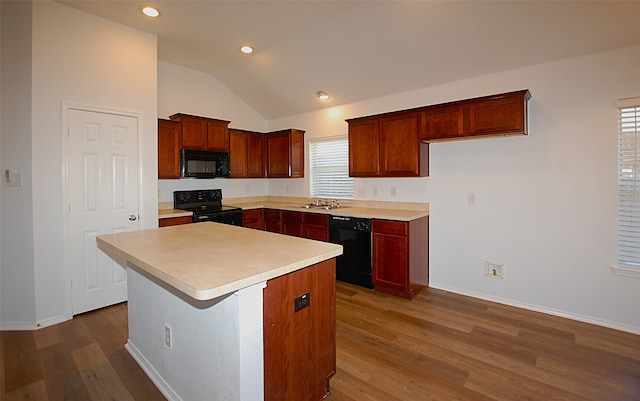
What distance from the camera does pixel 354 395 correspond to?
191cm

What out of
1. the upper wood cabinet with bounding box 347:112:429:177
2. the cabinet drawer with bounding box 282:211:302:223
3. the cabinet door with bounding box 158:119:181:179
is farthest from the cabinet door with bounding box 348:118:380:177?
the cabinet door with bounding box 158:119:181:179

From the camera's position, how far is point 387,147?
3.79 meters

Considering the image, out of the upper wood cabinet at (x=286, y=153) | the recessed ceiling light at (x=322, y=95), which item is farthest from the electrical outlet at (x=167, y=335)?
the recessed ceiling light at (x=322, y=95)

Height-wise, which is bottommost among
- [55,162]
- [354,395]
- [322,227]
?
[354,395]

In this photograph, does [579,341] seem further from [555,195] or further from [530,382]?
[555,195]

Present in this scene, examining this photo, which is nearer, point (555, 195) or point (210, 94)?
point (555, 195)

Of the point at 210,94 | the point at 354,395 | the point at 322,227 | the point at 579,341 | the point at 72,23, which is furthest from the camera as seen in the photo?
the point at 210,94

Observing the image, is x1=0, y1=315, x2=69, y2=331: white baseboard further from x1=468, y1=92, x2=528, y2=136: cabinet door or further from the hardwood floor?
x1=468, y1=92, x2=528, y2=136: cabinet door

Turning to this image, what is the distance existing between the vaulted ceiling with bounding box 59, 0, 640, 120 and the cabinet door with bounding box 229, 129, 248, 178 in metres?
1.08

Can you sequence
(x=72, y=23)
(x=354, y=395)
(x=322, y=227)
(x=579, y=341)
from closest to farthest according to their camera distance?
(x=354, y=395)
(x=579, y=341)
(x=72, y=23)
(x=322, y=227)

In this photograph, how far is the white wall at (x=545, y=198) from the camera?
273cm

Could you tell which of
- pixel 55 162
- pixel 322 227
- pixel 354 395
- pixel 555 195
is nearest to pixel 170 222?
pixel 55 162

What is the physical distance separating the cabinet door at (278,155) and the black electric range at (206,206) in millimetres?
981

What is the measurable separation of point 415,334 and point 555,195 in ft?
6.39
